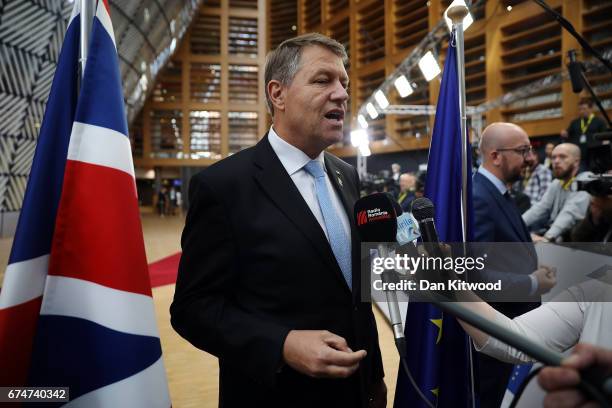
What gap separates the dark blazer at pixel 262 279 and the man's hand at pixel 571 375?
0.71m

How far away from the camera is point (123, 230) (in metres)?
1.15

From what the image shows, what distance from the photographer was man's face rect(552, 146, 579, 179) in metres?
3.50

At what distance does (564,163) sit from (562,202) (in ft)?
1.28

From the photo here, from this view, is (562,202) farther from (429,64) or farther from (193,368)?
(193,368)

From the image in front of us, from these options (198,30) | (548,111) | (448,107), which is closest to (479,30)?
(548,111)

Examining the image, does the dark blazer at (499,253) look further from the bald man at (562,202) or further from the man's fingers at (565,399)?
the man's fingers at (565,399)

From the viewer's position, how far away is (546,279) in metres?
1.64

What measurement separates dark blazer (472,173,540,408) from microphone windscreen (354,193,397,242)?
3.70 feet

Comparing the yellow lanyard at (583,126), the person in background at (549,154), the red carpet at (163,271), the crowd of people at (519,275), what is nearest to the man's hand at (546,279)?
the crowd of people at (519,275)

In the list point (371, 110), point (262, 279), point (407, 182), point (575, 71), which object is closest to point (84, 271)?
point (262, 279)

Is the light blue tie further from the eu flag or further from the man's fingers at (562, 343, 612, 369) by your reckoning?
the man's fingers at (562, 343, 612, 369)

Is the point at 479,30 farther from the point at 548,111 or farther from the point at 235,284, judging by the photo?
the point at 235,284

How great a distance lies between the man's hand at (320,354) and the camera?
2.89 feet

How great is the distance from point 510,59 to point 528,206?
8.36 metres
